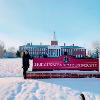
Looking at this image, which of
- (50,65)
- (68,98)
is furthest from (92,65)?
(68,98)

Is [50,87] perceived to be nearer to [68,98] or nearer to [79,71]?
[68,98]

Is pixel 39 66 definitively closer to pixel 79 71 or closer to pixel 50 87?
pixel 79 71

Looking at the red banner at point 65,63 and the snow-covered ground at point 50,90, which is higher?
the red banner at point 65,63

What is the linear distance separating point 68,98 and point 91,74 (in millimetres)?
5913

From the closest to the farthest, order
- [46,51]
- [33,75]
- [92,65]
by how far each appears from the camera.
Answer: [33,75]
[92,65]
[46,51]

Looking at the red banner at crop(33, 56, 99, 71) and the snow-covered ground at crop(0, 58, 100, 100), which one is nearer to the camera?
the snow-covered ground at crop(0, 58, 100, 100)

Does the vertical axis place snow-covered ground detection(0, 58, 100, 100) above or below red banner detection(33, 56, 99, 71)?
below

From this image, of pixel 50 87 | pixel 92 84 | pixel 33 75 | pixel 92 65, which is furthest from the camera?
pixel 92 65

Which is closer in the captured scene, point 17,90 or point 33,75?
point 17,90

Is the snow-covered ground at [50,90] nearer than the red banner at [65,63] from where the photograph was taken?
Yes

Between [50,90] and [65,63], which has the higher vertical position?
[65,63]

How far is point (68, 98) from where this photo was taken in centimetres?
1130

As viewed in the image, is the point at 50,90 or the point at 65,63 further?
the point at 65,63

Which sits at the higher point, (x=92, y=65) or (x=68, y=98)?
(x=92, y=65)
